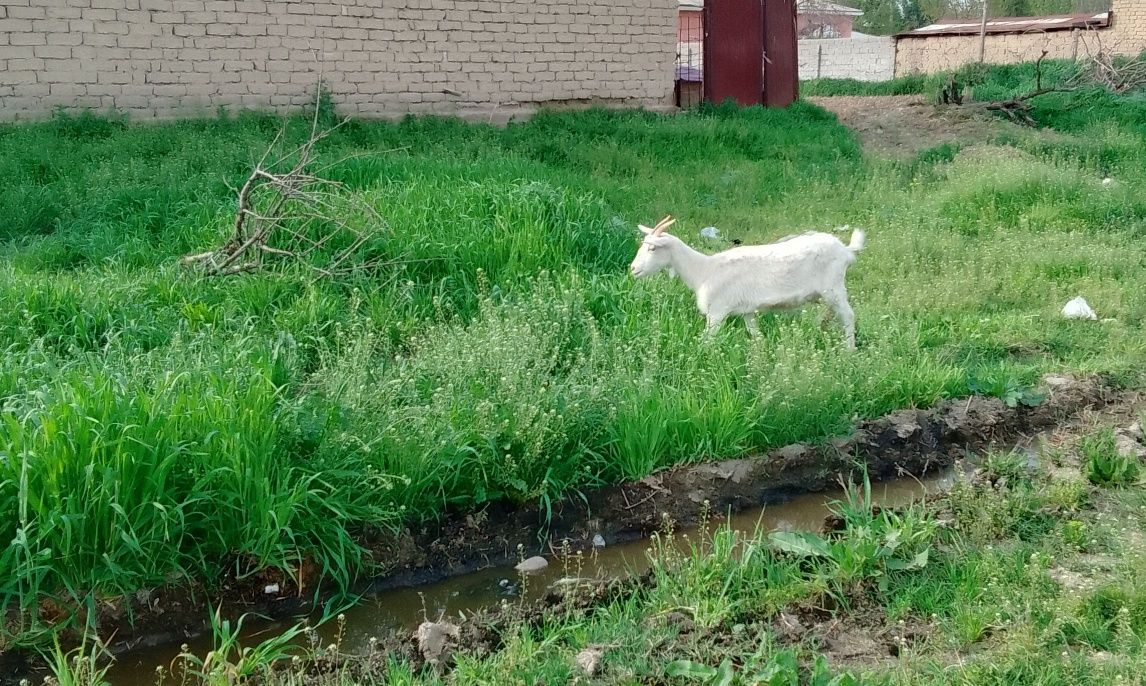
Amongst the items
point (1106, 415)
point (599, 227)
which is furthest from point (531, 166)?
point (1106, 415)

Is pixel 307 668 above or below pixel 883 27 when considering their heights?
below

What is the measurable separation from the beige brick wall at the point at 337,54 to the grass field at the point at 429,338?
72 cm

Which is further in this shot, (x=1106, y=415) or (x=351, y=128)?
(x=351, y=128)

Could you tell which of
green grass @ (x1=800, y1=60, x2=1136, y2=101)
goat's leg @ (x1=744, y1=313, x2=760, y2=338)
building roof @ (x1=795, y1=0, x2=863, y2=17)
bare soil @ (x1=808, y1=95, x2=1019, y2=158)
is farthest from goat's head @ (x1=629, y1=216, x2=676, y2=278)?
building roof @ (x1=795, y1=0, x2=863, y2=17)

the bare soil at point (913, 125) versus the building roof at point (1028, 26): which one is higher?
the building roof at point (1028, 26)

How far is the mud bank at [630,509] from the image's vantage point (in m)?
3.91

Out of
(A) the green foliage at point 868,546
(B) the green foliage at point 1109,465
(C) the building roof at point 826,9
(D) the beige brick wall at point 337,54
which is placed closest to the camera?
(A) the green foliage at point 868,546

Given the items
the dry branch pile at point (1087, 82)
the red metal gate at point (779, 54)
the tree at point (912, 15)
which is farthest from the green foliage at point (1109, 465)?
the tree at point (912, 15)

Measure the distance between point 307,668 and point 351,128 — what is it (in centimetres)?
875

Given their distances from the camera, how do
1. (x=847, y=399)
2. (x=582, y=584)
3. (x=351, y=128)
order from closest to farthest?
(x=582, y=584) < (x=847, y=399) < (x=351, y=128)

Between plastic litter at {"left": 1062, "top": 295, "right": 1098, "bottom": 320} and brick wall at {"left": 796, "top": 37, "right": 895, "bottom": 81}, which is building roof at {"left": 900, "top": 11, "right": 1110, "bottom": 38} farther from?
plastic litter at {"left": 1062, "top": 295, "right": 1098, "bottom": 320}

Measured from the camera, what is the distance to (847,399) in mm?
5371

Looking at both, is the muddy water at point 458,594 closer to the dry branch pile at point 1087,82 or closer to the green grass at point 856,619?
the green grass at point 856,619

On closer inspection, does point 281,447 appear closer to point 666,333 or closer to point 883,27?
point 666,333
